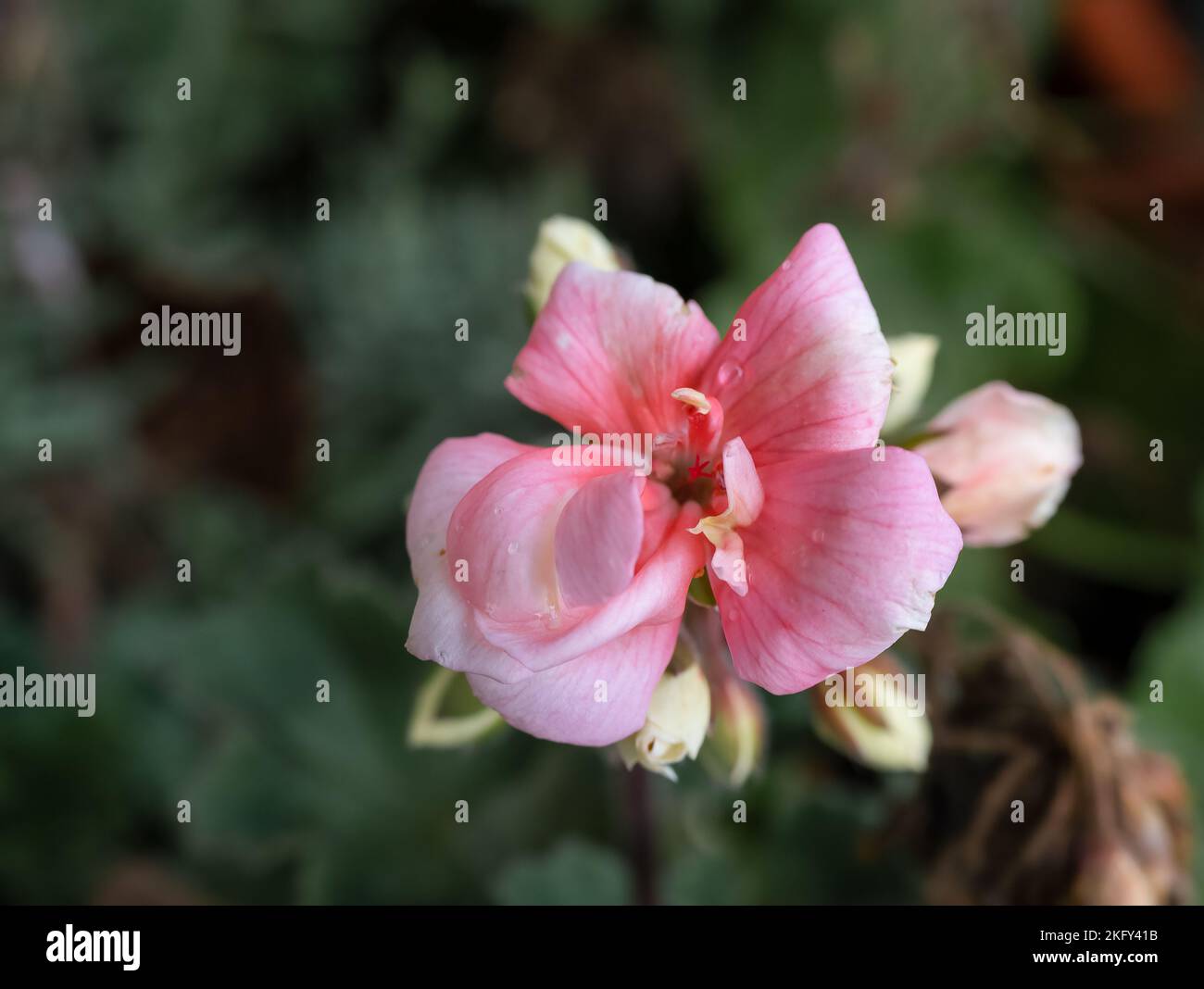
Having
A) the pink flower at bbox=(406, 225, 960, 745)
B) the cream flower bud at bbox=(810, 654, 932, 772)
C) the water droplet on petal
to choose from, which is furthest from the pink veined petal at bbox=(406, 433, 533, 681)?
the cream flower bud at bbox=(810, 654, 932, 772)

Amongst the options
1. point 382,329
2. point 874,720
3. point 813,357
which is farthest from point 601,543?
point 382,329

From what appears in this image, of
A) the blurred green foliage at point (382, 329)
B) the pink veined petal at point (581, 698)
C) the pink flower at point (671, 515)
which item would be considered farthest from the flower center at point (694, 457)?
the blurred green foliage at point (382, 329)

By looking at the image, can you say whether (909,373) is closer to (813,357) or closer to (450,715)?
(813,357)

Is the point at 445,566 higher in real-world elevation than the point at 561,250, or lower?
lower

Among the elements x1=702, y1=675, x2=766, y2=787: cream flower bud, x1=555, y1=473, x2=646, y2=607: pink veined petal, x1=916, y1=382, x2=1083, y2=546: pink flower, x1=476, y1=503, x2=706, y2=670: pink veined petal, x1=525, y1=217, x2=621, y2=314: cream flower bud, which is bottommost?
x1=702, y1=675, x2=766, y2=787: cream flower bud

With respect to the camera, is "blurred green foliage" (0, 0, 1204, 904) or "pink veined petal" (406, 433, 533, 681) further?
"blurred green foliage" (0, 0, 1204, 904)

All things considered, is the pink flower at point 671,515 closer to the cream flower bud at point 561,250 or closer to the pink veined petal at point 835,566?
the pink veined petal at point 835,566

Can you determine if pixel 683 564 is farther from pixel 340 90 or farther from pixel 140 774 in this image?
pixel 340 90

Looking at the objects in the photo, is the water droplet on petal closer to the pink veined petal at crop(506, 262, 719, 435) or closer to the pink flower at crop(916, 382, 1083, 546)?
the pink veined petal at crop(506, 262, 719, 435)
